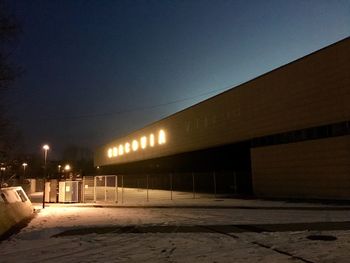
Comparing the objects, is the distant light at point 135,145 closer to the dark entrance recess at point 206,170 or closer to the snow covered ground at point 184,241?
the dark entrance recess at point 206,170

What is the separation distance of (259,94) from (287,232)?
22930mm

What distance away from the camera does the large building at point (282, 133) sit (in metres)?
27.6

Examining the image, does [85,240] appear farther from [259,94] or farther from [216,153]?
[216,153]

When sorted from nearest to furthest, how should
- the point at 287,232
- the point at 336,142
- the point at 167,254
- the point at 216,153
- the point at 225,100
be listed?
the point at 167,254, the point at 287,232, the point at 336,142, the point at 225,100, the point at 216,153

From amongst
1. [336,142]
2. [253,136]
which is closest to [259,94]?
[253,136]

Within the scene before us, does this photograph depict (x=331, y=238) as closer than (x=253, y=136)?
Yes

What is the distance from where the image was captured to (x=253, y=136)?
36.1m

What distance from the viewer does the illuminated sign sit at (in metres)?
59.7

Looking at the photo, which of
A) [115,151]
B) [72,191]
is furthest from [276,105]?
[115,151]

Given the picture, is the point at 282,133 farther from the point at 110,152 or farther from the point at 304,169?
the point at 110,152

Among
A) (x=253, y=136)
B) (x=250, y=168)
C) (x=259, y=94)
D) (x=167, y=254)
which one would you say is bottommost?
(x=167, y=254)

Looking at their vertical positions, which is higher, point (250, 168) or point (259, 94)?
point (259, 94)

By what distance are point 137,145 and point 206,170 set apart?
26192 mm

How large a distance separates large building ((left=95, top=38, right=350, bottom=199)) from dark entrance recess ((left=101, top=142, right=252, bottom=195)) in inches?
4.1
